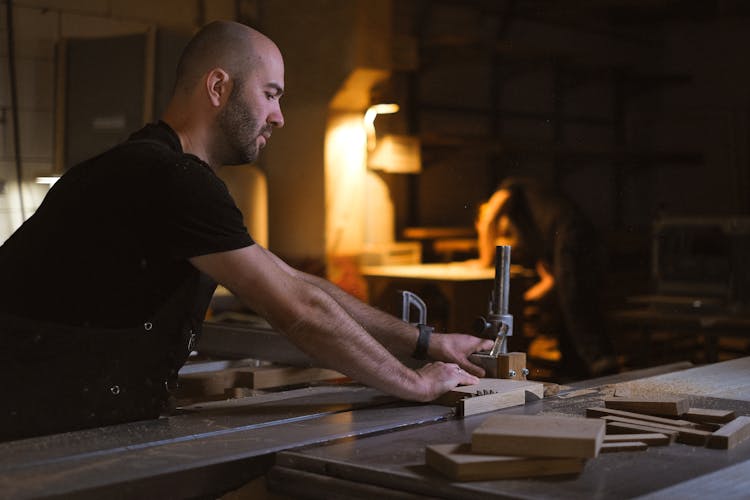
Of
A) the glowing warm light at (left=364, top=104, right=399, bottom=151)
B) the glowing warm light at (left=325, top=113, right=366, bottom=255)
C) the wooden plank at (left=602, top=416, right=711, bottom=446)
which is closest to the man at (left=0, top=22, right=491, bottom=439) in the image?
the wooden plank at (left=602, top=416, right=711, bottom=446)

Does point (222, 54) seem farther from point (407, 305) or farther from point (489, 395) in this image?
point (489, 395)

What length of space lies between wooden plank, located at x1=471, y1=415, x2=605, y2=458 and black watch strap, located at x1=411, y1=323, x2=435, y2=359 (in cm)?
64

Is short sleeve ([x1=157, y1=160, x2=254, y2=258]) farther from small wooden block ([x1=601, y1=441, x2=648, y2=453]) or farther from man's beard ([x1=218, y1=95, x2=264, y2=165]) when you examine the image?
small wooden block ([x1=601, y1=441, x2=648, y2=453])

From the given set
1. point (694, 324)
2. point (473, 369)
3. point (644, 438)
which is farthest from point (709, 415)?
point (694, 324)

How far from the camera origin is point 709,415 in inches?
62.7

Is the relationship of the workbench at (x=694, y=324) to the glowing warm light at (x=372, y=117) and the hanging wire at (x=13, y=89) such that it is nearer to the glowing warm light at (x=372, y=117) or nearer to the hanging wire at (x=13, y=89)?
the glowing warm light at (x=372, y=117)

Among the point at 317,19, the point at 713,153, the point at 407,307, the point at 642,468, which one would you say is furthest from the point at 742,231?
the point at 713,153

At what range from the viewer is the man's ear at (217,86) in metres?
1.82

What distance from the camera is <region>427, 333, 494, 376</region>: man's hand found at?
197cm

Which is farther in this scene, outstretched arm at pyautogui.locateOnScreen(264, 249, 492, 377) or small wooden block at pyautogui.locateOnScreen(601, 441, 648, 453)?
outstretched arm at pyautogui.locateOnScreen(264, 249, 492, 377)

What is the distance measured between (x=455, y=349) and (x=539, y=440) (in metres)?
0.72

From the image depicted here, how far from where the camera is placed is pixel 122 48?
4.10 metres

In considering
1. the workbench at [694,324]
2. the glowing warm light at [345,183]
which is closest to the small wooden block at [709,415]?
the workbench at [694,324]

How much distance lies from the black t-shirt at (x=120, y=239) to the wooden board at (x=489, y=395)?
0.47 metres
